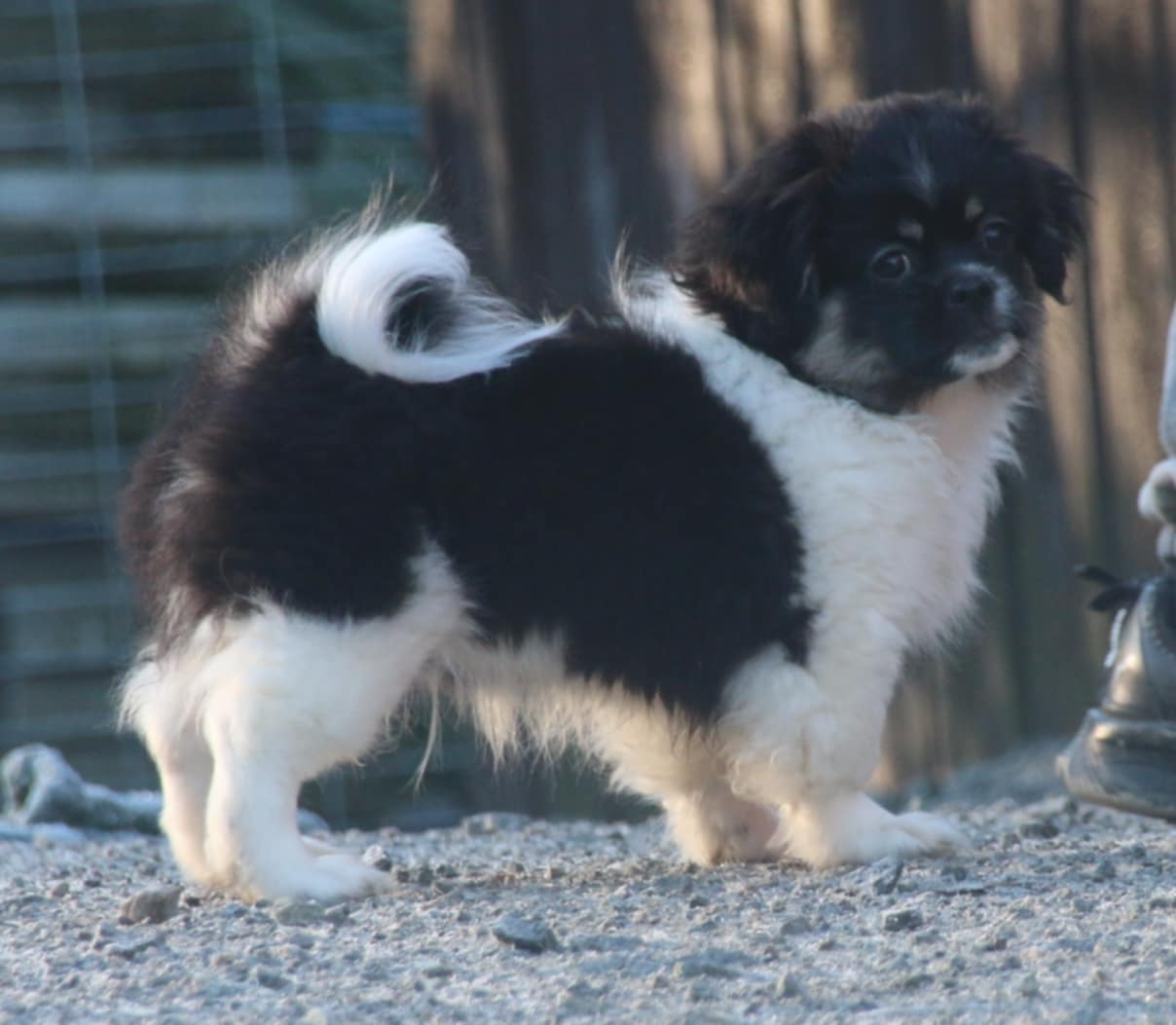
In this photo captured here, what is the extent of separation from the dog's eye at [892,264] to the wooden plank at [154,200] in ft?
12.1

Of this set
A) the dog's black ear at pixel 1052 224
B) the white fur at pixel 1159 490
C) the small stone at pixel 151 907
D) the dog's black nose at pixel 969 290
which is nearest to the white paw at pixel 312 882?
the small stone at pixel 151 907

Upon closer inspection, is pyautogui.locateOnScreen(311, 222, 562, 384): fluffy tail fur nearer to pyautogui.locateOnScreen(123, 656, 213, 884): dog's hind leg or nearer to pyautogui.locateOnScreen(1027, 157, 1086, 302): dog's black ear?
pyautogui.locateOnScreen(123, 656, 213, 884): dog's hind leg

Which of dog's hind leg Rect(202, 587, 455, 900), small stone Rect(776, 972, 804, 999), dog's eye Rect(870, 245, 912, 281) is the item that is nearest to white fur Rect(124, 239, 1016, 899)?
dog's hind leg Rect(202, 587, 455, 900)

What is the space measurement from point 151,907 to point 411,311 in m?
0.98

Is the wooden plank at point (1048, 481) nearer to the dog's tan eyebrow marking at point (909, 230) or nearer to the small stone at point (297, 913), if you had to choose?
the dog's tan eyebrow marking at point (909, 230)

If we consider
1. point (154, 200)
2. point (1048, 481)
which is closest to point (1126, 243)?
point (1048, 481)

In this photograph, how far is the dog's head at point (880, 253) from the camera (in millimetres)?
3094

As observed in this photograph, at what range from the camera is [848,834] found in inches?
121

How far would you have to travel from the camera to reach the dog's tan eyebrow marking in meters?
3.10

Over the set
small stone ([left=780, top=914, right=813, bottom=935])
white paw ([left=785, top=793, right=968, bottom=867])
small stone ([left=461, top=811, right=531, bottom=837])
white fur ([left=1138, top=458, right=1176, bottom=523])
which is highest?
white fur ([left=1138, top=458, right=1176, bottom=523])

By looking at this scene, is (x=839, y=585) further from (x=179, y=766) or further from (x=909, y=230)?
(x=179, y=766)

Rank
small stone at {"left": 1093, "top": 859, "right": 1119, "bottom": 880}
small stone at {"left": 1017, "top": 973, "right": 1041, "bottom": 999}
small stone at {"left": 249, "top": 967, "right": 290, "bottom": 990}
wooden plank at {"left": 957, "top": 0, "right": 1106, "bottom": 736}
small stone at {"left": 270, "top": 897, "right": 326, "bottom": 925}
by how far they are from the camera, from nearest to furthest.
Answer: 1. small stone at {"left": 1017, "top": 973, "right": 1041, "bottom": 999}
2. small stone at {"left": 249, "top": 967, "right": 290, "bottom": 990}
3. small stone at {"left": 270, "top": 897, "right": 326, "bottom": 925}
4. small stone at {"left": 1093, "top": 859, "right": 1119, "bottom": 880}
5. wooden plank at {"left": 957, "top": 0, "right": 1106, "bottom": 736}

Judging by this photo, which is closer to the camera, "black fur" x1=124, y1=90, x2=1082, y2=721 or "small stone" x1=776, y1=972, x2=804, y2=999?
"small stone" x1=776, y1=972, x2=804, y2=999

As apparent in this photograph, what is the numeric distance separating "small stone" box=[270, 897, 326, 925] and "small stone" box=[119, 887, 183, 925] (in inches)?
6.9
